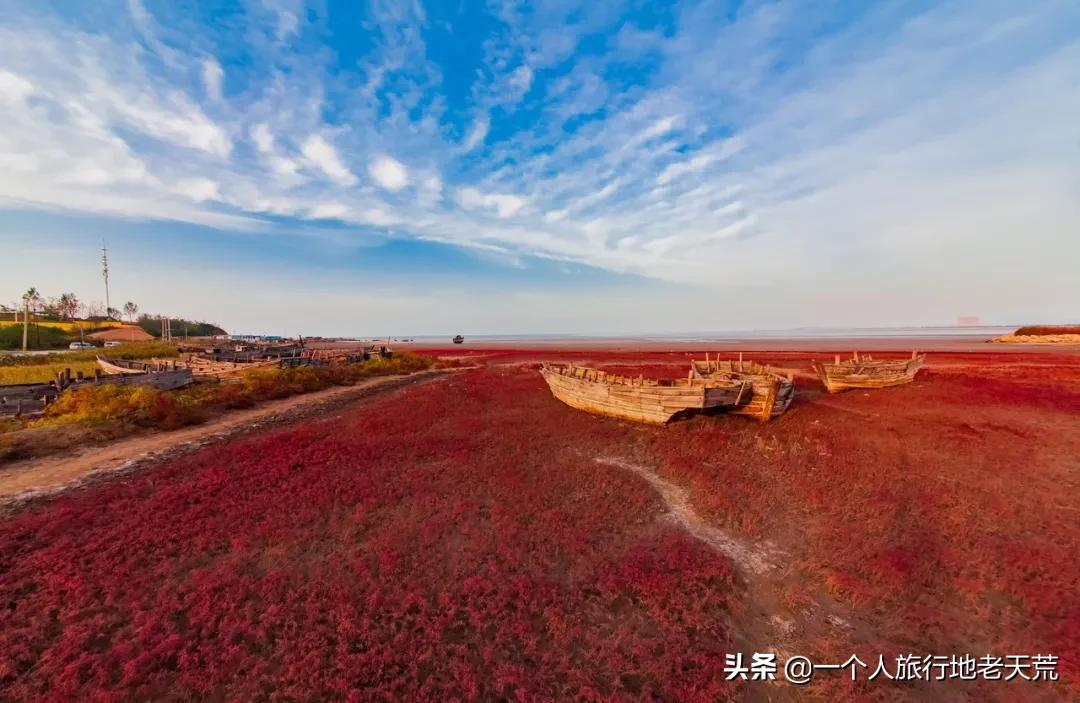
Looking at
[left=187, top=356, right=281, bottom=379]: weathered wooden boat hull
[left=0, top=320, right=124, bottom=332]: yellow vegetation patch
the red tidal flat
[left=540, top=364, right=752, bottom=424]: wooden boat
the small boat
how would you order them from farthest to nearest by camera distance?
[left=0, top=320, right=124, bottom=332]: yellow vegetation patch
[left=187, top=356, right=281, bottom=379]: weathered wooden boat hull
the small boat
[left=540, top=364, right=752, bottom=424]: wooden boat
the red tidal flat

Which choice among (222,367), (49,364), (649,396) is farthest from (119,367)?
(649,396)

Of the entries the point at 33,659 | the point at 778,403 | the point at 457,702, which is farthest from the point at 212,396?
the point at 778,403

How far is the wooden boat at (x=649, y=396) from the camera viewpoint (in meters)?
15.9

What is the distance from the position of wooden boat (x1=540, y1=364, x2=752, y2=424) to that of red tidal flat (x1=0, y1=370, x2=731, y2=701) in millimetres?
5279

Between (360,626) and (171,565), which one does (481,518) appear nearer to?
(360,626)

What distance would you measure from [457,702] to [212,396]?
2251 centimetres

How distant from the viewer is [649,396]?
16.6 meters

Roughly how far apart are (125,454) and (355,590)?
459 inches

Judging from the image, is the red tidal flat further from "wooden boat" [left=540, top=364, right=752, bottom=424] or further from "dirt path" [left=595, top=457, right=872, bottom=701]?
"wooden boat" [left=540, top=364, right=752, bottom=424]

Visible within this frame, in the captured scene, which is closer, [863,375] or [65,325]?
[863,375]

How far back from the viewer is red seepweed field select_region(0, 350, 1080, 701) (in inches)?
200

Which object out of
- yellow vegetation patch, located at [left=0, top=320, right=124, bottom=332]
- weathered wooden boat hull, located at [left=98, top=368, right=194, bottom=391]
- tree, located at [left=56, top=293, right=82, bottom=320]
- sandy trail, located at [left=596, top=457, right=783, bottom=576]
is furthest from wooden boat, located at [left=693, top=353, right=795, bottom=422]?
tree, located at [left=56, top=293, right=82, bottom=320]

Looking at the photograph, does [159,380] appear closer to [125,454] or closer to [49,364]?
[125,454]

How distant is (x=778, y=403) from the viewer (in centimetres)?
1731
